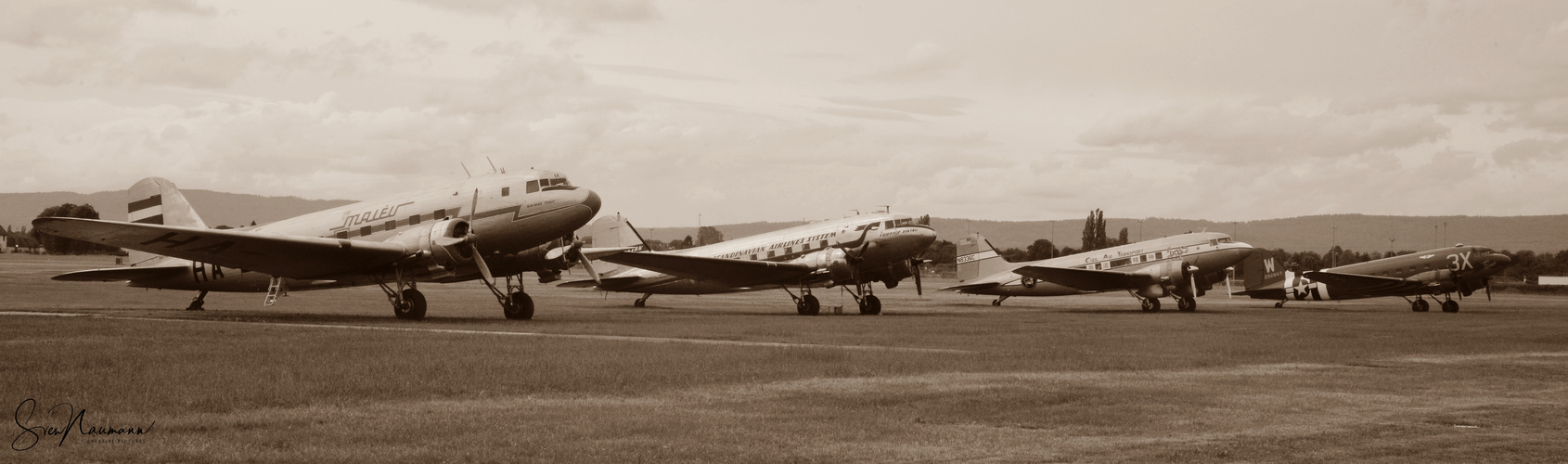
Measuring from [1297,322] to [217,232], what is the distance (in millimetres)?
29946

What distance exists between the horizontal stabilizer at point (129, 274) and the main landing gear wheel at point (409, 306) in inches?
295

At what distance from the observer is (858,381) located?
14.2 m

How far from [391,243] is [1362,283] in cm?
4048

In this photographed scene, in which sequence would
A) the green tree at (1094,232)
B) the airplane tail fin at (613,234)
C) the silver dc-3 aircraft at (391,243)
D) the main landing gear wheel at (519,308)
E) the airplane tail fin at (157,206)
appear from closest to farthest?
the silver dc-3 aircraft at (391,243), the main landing gear wheel at (519,308), the airplane tail fin at (157,206), the airplane tail fin at (613,234), the green tree at (1094,232)

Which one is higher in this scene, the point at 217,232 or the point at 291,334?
the point at 217,232

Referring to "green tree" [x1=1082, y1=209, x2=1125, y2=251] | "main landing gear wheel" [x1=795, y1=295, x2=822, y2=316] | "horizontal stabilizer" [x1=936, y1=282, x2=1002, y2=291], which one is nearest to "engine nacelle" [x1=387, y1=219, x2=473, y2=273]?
"main landing gear wheel" [x1=795, y1=295, x2=822, y2=316]

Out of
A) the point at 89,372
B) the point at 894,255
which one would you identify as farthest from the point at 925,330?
the point at 89,372

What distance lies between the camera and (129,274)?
29359 mm

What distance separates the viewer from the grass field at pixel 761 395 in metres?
8.95

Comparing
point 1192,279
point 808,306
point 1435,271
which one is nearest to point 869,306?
point 808,306

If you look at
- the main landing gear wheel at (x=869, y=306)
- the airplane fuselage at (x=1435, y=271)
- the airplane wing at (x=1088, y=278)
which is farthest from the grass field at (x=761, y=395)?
the airplane fuselage at (x=1435, y=271)

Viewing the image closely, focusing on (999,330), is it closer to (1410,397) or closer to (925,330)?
(925,330)

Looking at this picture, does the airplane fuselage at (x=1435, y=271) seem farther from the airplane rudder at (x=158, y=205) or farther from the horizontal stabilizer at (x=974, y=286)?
the airplane rudder at (x=158, y=205)

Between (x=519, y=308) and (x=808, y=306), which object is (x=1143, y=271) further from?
(x=519, y=308)
